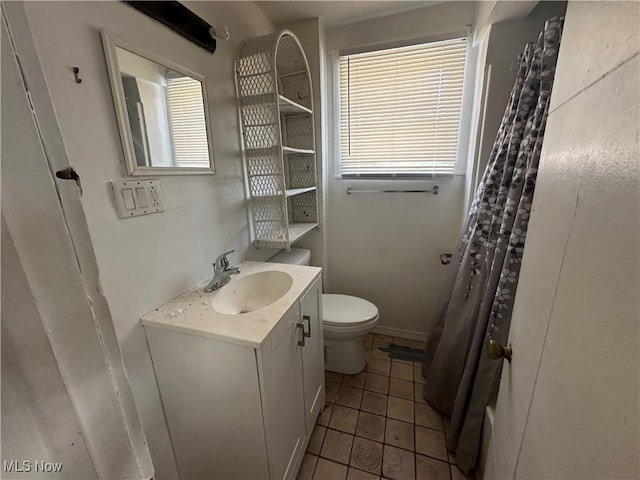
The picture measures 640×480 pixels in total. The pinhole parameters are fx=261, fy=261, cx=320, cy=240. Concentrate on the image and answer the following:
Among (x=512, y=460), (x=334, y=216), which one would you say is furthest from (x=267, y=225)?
(x=512, y=460)

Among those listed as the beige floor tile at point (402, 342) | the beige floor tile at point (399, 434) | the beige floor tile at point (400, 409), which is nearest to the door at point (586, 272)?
the beige floor tile at point (399, 434)

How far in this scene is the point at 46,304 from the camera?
30cm

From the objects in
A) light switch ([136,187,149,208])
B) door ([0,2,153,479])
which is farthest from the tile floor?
light switch ([136,187,149,208])

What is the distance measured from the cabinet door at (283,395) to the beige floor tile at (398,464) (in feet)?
1.44

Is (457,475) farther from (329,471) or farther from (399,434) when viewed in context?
(329,471)

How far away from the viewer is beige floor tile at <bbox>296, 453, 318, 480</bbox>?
125 cm

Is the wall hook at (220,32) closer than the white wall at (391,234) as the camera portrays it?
Yes

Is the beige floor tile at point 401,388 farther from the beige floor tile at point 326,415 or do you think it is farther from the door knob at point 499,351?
the door knob at point 499,351

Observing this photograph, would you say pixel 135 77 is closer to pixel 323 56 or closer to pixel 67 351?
pixel 67 351

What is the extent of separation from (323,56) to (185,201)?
1.47m

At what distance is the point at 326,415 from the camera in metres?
1.56

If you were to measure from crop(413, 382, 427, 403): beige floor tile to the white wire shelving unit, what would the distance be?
1.26 m

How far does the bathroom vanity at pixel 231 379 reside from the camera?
2.87ft

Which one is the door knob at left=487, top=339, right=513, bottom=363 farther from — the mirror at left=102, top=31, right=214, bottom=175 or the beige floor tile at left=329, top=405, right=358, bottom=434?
the mirror at left=102, top=31, right=214, bottom=175
